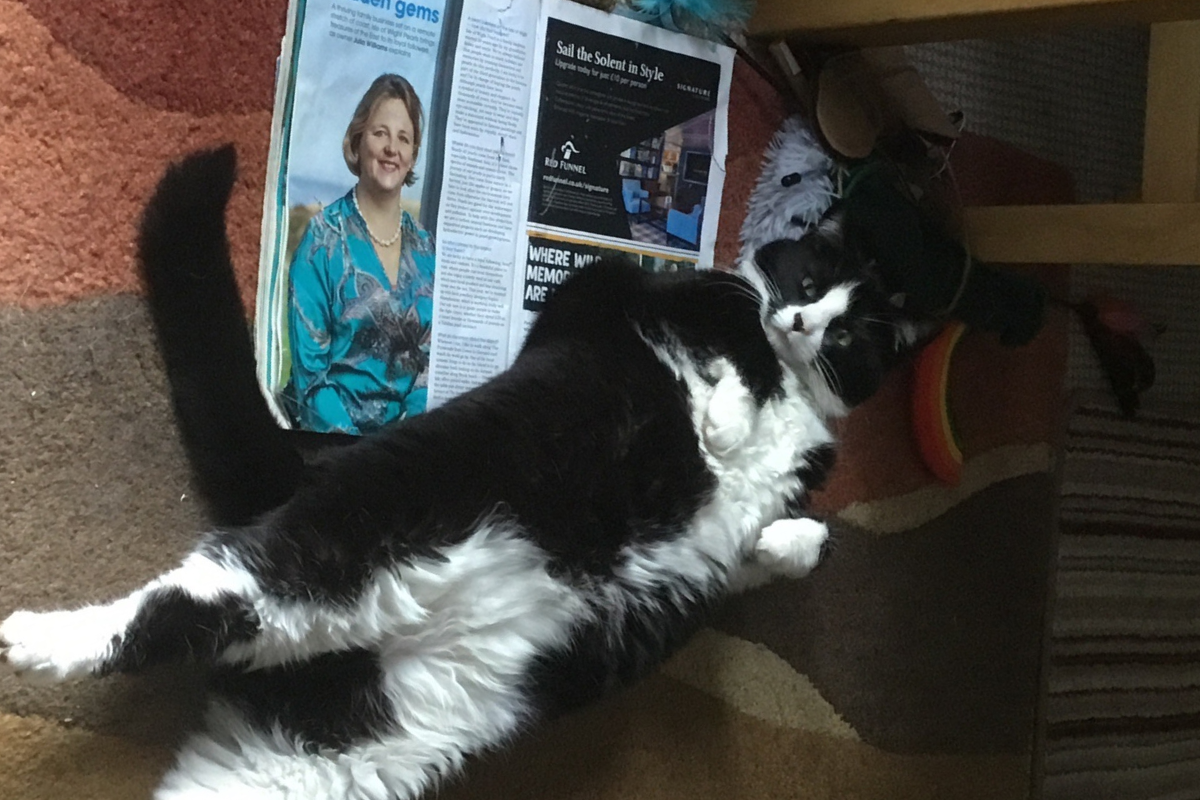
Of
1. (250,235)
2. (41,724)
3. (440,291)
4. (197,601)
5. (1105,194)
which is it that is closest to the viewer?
(197,601)

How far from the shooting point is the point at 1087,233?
126 cm

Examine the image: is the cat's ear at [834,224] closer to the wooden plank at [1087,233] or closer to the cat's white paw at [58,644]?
the wooden plank at [1087,233]

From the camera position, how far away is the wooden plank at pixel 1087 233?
117cm

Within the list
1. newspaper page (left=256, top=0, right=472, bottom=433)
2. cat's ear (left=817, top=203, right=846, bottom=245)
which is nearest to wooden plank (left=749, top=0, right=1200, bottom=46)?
cat's ear (left=817, top=203, right=846, bottom=245)

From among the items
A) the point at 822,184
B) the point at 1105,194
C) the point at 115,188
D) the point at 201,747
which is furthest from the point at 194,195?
the point at 1105,194

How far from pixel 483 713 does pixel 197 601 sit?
297 millimetres

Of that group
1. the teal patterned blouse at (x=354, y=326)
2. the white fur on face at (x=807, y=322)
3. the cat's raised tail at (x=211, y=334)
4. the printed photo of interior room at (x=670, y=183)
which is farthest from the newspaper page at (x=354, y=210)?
the white fur on face at (x=807, y=322)

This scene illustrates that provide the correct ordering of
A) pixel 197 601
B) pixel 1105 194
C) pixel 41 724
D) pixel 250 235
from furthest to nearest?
pixel 1105 194 < pixel 250 235 < pixel 41 724 < pixel 197 601

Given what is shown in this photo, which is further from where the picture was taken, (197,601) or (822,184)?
(822,184)

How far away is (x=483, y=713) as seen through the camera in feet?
3.07

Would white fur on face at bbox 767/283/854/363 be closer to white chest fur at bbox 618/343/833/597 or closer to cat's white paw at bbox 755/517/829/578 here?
white chest fur at bbox 618/343/833/597

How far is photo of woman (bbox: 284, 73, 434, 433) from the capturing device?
1.08m

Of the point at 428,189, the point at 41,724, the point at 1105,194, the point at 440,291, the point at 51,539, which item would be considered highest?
the point at 1105,194

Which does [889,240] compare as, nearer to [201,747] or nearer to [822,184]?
[822,184]
